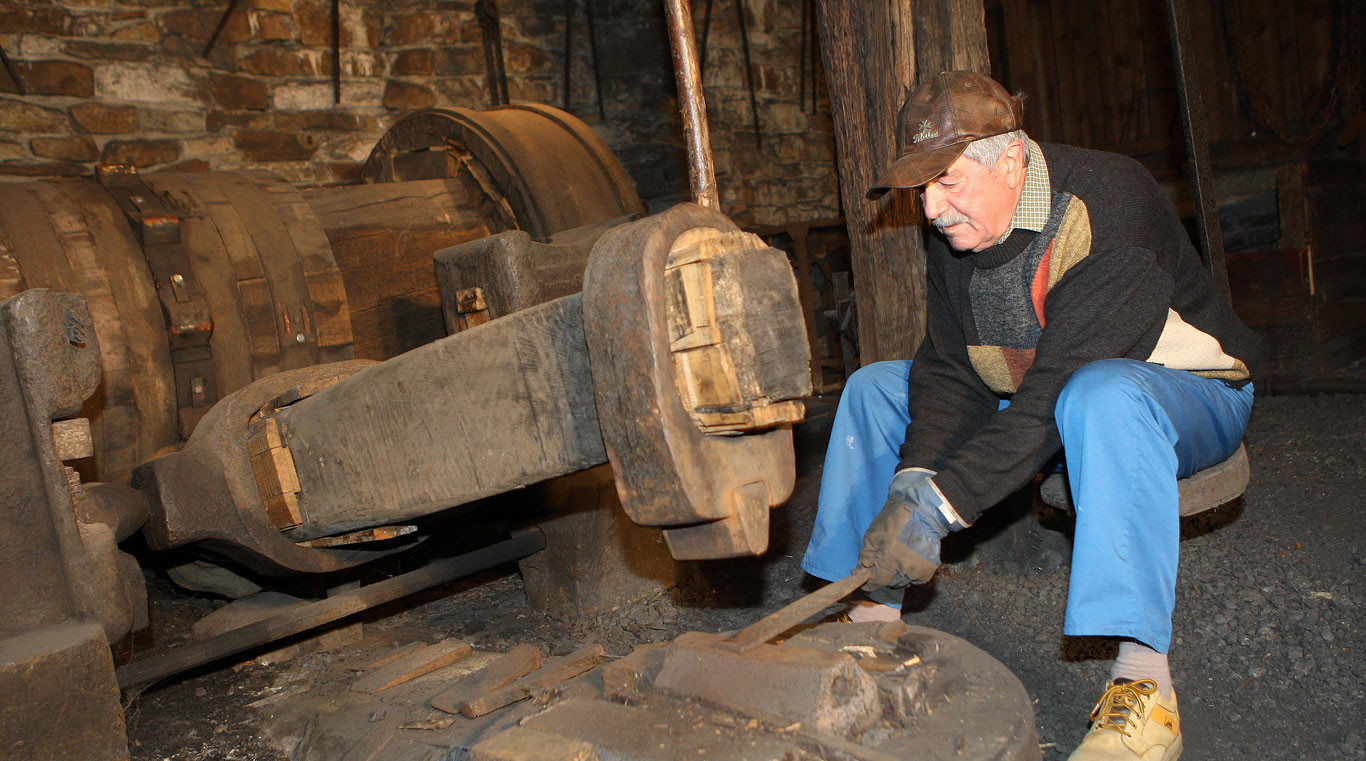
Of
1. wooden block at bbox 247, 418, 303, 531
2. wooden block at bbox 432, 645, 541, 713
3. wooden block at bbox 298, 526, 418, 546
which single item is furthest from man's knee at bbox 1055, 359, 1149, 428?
wooden block at bbox 247, 418, 303, 531

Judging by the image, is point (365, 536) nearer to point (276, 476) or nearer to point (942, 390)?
point (276, 476)

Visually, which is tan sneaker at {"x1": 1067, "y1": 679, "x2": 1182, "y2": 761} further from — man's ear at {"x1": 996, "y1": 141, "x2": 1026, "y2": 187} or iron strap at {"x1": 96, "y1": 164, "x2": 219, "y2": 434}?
iron strap at {"x1": 96, "y1": 164, "x2": 219, "y2": 434}

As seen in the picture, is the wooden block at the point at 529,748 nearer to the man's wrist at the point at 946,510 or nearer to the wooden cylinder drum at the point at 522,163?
the man's wrist at the point at 946,510

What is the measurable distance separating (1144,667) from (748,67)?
5623 millimetres

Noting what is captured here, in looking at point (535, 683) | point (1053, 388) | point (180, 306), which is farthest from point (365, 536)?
point (1053, 388)

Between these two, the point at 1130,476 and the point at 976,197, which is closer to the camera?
the point at 1130,476

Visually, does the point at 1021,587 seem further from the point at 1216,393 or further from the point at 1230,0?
the point at 1230,0

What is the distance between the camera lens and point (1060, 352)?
1.93m

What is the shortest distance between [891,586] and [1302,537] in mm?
1664

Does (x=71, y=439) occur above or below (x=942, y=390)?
above

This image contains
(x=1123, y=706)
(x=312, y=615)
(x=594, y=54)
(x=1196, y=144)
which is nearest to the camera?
(x=1123, y=706)

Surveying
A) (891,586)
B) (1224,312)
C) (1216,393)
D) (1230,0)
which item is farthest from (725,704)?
(1230,0)

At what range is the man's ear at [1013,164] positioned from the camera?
2.04 metres

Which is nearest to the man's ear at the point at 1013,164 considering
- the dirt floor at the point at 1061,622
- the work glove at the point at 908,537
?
the work glove at the point at 908,537
